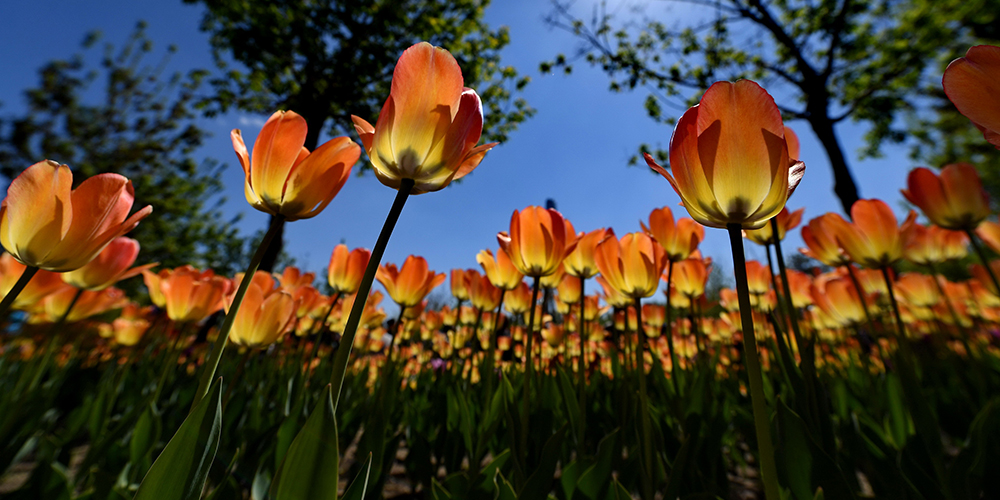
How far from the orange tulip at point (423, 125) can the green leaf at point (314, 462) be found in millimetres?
317

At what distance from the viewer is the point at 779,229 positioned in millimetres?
1348

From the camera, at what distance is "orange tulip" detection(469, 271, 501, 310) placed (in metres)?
1.68

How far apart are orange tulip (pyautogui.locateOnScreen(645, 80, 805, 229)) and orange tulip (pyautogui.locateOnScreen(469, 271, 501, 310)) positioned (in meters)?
1.17

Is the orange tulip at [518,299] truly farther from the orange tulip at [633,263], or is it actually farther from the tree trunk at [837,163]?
the tree trunk at [837,163]

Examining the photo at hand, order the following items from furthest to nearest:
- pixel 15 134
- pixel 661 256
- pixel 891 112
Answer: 1. pixel 15 134
2. pixel 891 112
3. pixel 661 256

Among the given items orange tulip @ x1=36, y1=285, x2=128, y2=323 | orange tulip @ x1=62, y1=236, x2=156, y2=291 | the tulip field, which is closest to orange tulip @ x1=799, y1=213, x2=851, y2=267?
the tulip field

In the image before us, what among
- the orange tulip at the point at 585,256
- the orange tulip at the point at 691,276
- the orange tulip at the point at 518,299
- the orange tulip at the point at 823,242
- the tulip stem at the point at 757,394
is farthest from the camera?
the orange tulip at the point at 518,299

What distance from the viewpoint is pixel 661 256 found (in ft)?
3.84

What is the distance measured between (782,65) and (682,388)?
11.8 meters

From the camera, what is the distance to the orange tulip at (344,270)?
146 cm

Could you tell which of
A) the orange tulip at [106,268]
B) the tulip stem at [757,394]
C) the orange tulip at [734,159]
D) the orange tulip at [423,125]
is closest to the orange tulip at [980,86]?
the orange tulip at [734,159]

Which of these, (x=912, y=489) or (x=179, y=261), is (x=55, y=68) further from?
(x=912, y=489)

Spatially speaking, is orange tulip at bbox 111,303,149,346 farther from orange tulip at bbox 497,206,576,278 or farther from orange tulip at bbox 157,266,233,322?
orange tulip at bbox 497,206,576,278

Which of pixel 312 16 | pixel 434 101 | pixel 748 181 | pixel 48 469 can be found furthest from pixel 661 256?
pixel 312 16
